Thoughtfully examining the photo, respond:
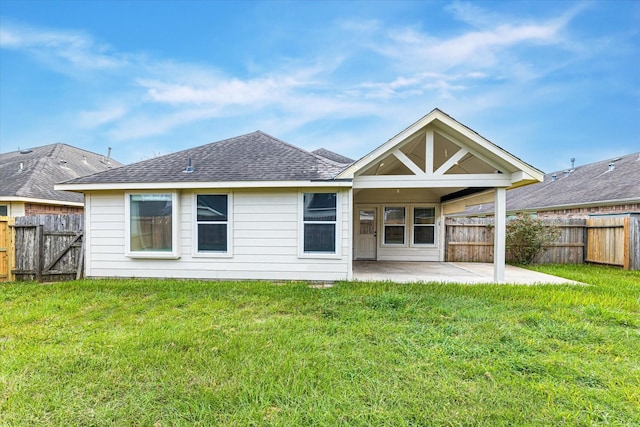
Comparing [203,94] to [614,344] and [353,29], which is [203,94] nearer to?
[353,29]

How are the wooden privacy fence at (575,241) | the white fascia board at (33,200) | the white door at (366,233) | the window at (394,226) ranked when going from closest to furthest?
the wooden privacy fence at (575,241)
the white fascia board at (33,200)
the window at (394,226)
the white door at (366,233)

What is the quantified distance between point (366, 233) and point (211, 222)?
241 inches

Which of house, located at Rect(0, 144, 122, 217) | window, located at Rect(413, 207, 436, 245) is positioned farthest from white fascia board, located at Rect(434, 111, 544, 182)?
house, located at Rect(0, 144, 122, 217)

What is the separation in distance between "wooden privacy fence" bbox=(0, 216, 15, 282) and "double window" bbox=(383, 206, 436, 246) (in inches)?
431

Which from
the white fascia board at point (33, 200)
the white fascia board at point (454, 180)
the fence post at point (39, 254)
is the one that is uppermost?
the white fascia board at point (454, 180)

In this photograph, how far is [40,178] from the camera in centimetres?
1218

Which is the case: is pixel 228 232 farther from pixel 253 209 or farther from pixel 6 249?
pixel 6 249

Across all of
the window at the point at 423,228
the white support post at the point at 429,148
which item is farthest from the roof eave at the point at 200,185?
the window at the point at 423,228

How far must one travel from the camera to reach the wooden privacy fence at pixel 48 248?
708cm

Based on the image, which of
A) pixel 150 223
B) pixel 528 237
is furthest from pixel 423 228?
pixel 150 223

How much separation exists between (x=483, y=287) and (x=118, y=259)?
8772mm

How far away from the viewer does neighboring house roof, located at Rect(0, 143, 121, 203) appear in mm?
11023

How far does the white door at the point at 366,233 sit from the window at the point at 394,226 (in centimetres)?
46

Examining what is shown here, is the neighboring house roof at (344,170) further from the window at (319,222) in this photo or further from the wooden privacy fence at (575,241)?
the wooden privacy fence at (575,241)
